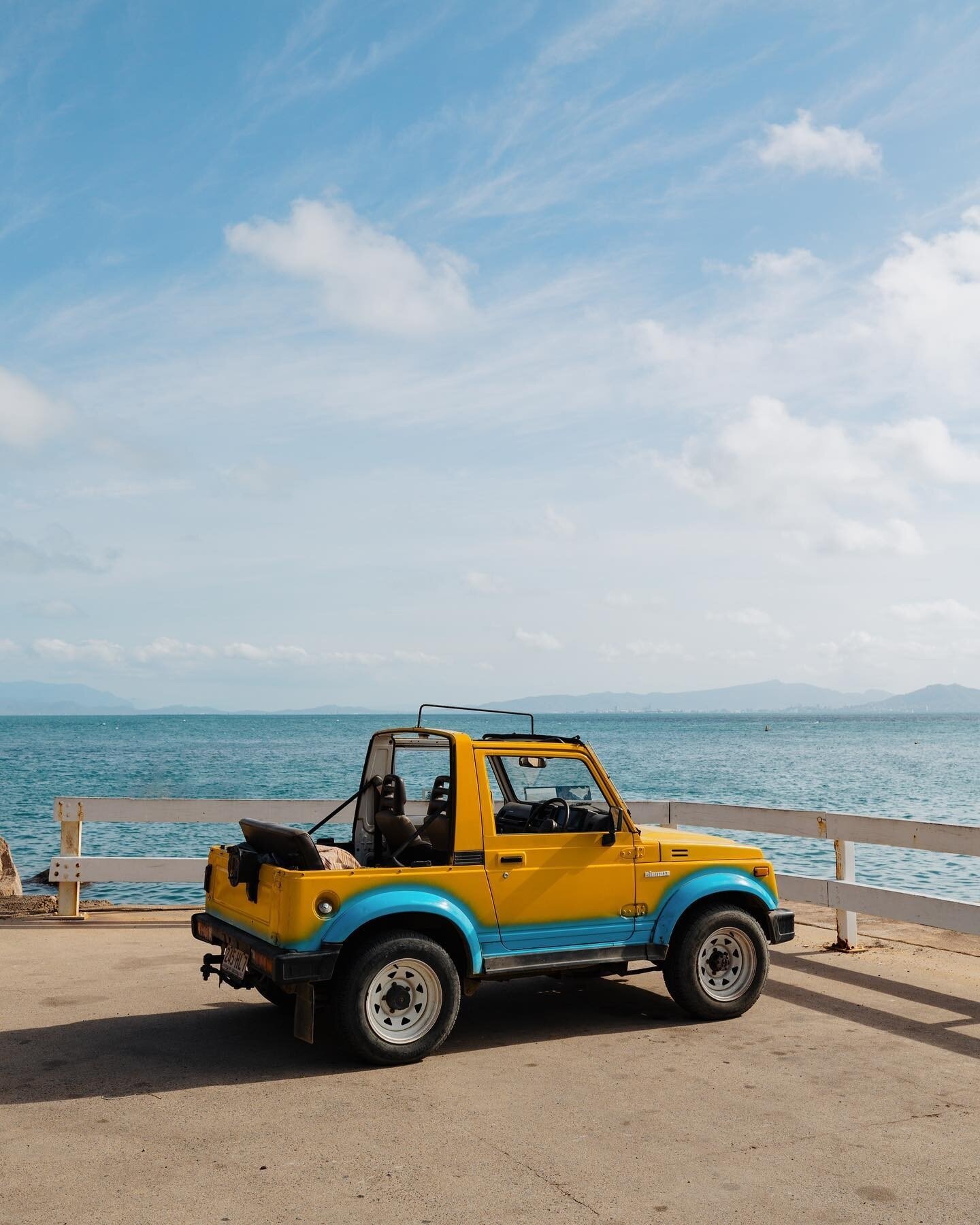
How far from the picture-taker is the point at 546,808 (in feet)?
23.6

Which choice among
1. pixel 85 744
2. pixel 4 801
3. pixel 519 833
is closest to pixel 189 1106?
pixel 519 833

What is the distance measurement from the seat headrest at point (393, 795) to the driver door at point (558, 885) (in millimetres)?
595

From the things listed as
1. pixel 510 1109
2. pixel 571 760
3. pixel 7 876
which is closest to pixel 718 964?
pixel 571 760

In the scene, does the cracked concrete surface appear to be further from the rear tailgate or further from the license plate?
the rear tailgate

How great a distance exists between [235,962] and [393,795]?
1.43m

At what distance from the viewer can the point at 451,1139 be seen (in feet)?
17.0

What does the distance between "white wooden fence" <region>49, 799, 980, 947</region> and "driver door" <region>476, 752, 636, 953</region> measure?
1691 millimetres

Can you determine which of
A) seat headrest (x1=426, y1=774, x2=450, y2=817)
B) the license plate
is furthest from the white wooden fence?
the license plate

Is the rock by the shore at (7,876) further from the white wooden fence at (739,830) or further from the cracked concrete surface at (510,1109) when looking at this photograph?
the cracked concrete surface at (510,1109)

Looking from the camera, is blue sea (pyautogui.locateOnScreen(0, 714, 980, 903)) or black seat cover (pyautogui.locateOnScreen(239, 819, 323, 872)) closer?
black seat cover (pyautogui.locateOnScreen(239, 819, 323, 872))

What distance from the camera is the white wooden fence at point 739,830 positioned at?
834cm

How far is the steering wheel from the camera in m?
7.09

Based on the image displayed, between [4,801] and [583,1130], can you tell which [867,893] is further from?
[4,801]

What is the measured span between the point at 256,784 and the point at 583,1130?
51.8 m
